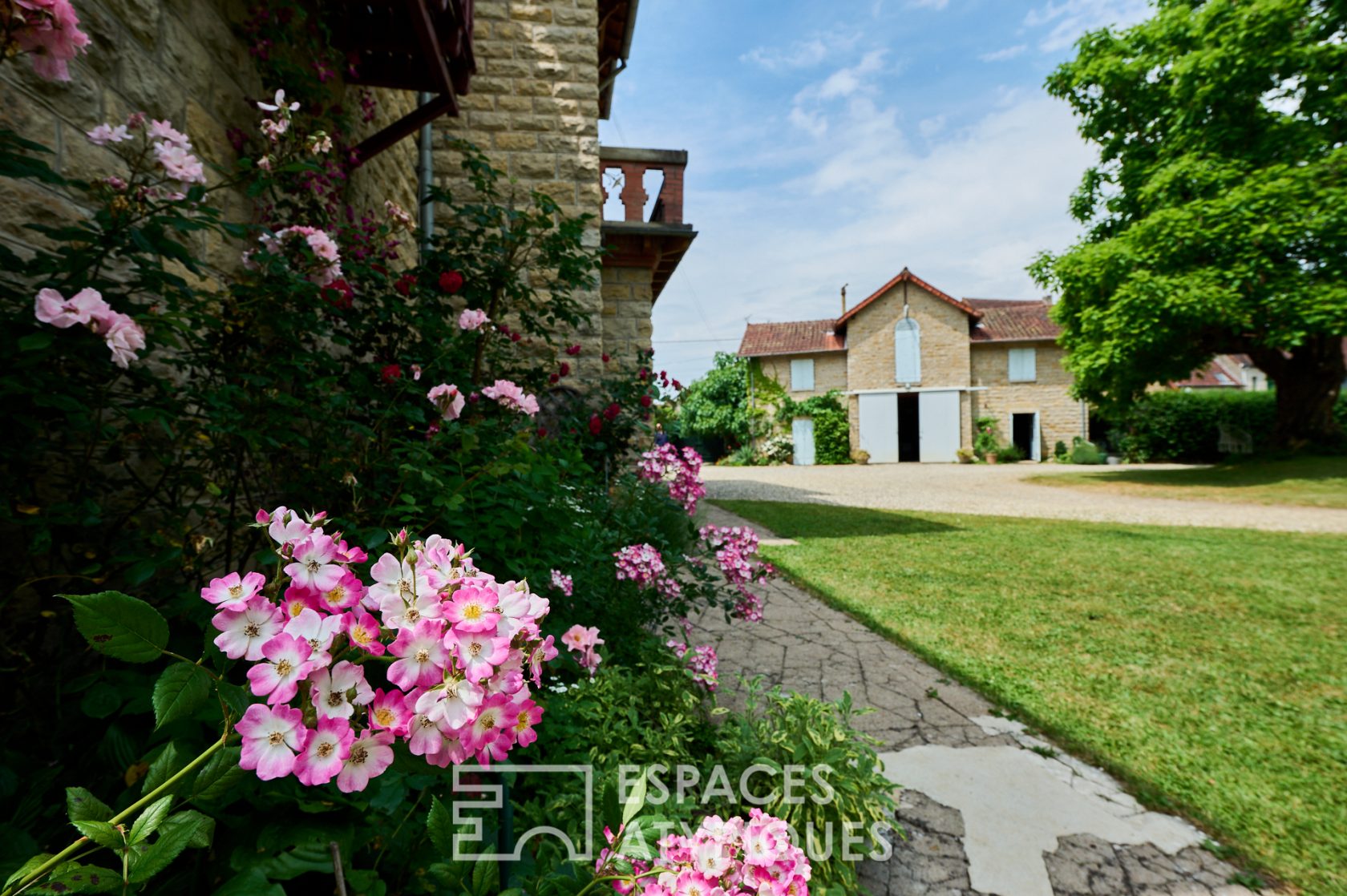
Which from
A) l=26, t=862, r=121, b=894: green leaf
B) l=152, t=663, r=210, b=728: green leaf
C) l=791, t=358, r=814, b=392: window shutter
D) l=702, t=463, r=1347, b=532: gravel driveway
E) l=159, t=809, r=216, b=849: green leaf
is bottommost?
l=702, t=463, r=1347, b=532: gravel driveway

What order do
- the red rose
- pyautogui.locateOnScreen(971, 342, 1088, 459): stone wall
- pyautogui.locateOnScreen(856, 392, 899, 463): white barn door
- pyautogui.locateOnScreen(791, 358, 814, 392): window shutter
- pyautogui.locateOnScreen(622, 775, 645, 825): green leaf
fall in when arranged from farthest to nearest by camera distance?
pyautogui.locateOnScreen(791, 358, 814, 392): window shutter < pyautogui.locateOnScreen(856, 392, 899, 463): white barn door < pyautogui.locateOnScreen(971, 342, 1088, 459): stone wall < the red rose < pyautogui.locateOnScreen(622, 775, 645, 825): green leaf

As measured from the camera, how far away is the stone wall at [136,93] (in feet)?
4.53

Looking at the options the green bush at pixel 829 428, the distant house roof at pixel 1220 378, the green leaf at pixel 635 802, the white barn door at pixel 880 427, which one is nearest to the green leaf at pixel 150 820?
the green leaf at pixel 635 802

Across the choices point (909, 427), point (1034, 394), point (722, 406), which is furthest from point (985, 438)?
point (722, 406)

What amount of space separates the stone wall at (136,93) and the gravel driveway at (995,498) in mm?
9400

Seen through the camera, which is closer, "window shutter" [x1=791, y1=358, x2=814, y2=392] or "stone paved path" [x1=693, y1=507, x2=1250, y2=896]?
"stone paved path" [x1=693, y1=507, x2=1250, y2=896]

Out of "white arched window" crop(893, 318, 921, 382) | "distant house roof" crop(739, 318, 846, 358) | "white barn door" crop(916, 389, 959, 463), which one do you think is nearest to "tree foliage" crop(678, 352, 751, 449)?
"distant house roof" crop(739, 318, 846, 358)

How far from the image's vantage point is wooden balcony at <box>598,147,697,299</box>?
577 centimetres

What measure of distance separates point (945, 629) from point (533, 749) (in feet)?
9.86

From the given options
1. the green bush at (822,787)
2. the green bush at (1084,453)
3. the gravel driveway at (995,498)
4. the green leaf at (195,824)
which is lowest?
the gravel driveway at (995,498)

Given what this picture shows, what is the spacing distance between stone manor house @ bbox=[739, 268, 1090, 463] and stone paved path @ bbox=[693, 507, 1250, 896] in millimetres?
21092

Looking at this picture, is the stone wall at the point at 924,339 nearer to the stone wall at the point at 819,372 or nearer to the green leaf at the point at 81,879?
the stone wall at the point at 819,372

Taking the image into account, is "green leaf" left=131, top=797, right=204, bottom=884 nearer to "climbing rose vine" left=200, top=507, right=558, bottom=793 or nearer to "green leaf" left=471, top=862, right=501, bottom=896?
"climbing rose vine" left=200, top=507, right=558, bottom=793

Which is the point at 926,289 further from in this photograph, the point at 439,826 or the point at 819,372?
the point at 439,826
